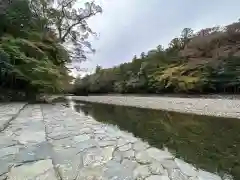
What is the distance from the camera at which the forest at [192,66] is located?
12.2 meters

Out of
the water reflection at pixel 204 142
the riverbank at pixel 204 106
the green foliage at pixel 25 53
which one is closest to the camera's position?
the water reflection at pixel 204 142

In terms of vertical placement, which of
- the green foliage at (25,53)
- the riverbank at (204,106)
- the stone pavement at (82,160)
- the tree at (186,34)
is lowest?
the stone pavement at (82,160)

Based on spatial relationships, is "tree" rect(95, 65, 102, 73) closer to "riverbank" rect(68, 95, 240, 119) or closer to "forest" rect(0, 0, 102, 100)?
"forest" rect(0, 0, 102, 100)

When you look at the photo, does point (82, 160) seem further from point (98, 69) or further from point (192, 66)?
point (98, 69)

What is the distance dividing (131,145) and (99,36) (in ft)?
42.7

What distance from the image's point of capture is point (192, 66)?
13961mm

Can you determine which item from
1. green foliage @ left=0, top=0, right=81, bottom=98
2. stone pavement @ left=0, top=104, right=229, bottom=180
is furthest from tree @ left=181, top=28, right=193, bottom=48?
stone pavement @ left=0, top=104, right=229, bottom=180

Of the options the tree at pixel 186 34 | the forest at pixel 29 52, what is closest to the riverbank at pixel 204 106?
the forest at pixel 29 52

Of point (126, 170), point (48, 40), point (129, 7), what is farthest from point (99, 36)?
point (126, 170)

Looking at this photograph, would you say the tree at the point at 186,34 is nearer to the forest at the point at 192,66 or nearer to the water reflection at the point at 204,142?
the forest at the point at 192,66

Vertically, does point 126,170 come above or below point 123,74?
below

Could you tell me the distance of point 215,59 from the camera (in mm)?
12758

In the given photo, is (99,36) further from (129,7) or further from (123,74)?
(123,74)

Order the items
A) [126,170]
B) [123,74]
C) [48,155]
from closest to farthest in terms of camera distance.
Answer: [126,170] → [48,155] → [123,74]
